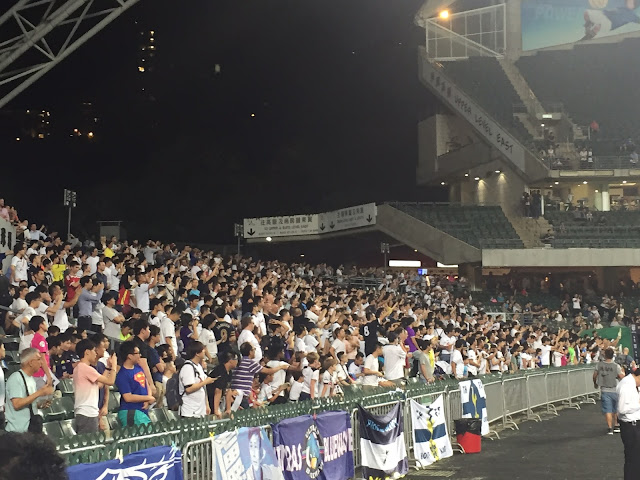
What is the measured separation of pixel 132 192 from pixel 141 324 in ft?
158

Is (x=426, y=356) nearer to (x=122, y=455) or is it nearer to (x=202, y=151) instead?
(x=122, y=455)

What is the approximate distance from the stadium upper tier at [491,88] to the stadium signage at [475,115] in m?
0.56

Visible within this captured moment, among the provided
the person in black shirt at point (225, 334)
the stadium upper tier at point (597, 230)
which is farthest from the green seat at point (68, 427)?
the stadium upper tier at point (597, 230)

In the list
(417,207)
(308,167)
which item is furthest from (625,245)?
(308,167)

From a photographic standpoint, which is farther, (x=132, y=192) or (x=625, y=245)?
(x=132, y=192)

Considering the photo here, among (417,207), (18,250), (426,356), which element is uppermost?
(417,207)

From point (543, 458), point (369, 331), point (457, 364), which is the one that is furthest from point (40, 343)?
point (457, 364)

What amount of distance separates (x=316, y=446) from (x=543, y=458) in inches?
223

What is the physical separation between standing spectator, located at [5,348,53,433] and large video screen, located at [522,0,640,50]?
1907 inches

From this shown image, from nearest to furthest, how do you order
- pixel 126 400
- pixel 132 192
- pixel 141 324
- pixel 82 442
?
pixel 82 442, pixel 126 400, pixel 141 324, pixel 132 192

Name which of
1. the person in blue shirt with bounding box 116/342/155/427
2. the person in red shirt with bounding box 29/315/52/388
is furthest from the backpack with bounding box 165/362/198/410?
the person in red shirt with bounding box 29/315/52/388

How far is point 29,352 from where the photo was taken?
8031 mm

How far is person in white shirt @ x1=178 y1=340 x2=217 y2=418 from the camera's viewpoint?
9.74m

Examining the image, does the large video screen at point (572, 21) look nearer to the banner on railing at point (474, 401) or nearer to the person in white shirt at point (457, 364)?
the person in white shirt at point (457, 364)
